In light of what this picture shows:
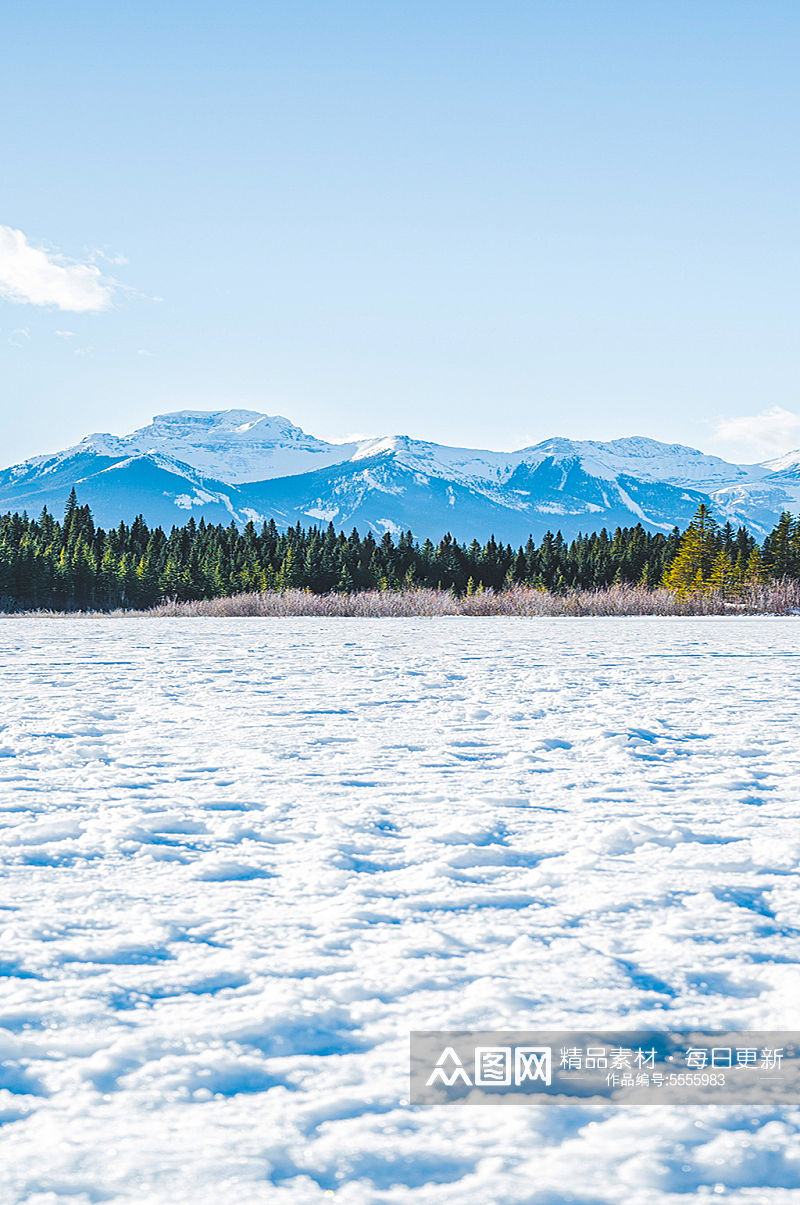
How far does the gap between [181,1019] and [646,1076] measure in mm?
1276

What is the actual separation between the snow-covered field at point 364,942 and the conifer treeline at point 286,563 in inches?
1723

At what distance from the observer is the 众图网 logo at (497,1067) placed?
2154 mm

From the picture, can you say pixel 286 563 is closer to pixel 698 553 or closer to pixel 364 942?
pixel 698 553

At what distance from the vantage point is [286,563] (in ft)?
178

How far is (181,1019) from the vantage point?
238 centimetres

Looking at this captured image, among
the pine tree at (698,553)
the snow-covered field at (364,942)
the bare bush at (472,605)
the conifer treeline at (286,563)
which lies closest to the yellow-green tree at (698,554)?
the pine tree at (698,553)

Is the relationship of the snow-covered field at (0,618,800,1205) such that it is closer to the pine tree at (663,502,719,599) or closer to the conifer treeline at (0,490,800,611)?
the pine tree at (663,502,719,599)

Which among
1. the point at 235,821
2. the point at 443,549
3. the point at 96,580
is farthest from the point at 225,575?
the point at 235,821

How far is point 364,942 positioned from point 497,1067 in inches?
30.5

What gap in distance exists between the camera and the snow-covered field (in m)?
1.85

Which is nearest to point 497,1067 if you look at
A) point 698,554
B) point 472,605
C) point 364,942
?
point 364,942

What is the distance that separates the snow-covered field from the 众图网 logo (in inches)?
4.5

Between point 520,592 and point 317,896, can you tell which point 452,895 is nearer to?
point 317,896

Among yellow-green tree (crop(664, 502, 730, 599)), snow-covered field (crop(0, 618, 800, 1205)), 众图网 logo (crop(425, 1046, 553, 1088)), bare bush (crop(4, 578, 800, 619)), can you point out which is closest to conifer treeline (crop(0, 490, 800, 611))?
yellow-green tree (crop(664, 502, 730, 599))
